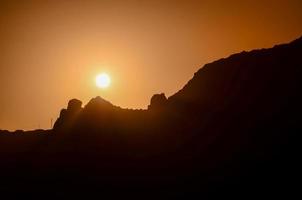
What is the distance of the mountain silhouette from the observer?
184 ft

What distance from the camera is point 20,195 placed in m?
66.7

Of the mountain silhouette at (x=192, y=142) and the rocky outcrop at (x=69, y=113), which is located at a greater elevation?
the rocky outcrop at (x=69, y=113)

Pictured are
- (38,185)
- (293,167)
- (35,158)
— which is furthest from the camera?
(35,158)

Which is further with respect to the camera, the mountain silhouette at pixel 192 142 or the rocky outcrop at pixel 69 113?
the rocky outcrop at pixel 69 113

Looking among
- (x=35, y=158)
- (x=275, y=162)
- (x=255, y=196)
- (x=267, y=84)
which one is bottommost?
(x=255, y=196)

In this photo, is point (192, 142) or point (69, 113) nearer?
point (192, 142)

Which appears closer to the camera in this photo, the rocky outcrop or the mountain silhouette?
the mountain silhouette

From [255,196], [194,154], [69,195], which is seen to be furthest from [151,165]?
[255,196]

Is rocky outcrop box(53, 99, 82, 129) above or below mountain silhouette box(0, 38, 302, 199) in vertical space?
above

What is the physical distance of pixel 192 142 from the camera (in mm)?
64812

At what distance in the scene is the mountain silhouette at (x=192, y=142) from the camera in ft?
184

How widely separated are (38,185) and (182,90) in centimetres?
2819

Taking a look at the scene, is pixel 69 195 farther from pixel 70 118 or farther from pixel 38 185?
pixel 70 118

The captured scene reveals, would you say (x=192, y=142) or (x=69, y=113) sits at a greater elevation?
(x=69, y=113)
